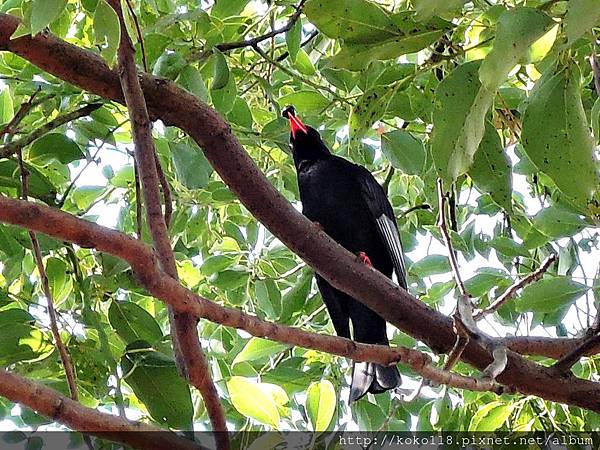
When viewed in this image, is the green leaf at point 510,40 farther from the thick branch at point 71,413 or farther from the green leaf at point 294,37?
the green leaf at point 294,37

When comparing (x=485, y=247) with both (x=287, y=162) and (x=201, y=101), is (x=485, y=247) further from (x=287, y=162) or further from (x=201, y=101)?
(x=201, y=101)

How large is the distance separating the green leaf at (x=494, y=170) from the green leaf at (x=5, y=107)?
3.02 feet

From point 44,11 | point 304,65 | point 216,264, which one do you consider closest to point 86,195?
point 216,264

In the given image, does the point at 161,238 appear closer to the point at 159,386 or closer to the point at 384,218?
the point at 159,386

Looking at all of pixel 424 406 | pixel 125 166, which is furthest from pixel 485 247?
pixel 125 166

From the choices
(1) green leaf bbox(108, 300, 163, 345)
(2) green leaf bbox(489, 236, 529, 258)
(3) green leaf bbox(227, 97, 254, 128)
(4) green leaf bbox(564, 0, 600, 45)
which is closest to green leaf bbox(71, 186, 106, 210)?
(3) green leaf bbox(227, 97, 254, 128)

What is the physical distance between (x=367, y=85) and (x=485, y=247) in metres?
0.75

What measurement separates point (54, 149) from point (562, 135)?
0.91 metres

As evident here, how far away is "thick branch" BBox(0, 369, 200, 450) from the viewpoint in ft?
2.73

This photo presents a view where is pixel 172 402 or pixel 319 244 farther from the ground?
pixel 319 244

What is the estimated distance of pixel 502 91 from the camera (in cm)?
152

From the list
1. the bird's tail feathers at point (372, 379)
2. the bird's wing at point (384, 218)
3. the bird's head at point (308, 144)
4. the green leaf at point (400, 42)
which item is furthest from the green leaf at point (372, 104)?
the bird's head at point (308, 144)

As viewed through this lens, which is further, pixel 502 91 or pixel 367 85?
pixel 502 91

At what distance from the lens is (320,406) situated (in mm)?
1155
